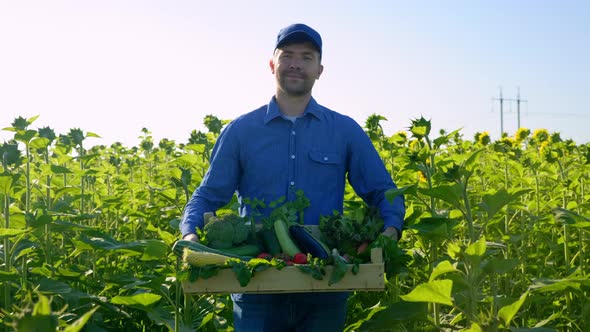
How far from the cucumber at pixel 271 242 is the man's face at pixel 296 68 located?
2.06 ft

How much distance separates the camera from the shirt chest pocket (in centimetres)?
307

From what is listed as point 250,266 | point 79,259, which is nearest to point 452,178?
point 250,266

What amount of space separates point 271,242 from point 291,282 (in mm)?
338

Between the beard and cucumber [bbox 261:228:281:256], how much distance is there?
2.03ft

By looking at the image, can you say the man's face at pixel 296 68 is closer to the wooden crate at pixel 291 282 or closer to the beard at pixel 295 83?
the beard at pixel 295 83

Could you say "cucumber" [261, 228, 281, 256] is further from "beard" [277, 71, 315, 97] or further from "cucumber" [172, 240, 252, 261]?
"beard" [277, 71, 315, 97]

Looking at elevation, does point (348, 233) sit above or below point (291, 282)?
above

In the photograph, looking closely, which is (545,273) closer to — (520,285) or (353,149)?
(520,285)

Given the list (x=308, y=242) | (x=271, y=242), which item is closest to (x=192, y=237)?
(x=271, y=242)

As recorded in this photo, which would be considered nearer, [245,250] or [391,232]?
[245,250]

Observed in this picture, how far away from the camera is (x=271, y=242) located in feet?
8.84

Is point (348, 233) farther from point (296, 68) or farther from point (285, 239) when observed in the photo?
point (296, 68)

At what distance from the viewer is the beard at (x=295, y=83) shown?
3000 mm

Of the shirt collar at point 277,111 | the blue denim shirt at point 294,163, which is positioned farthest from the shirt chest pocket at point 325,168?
the shirt collar at point 277,111
